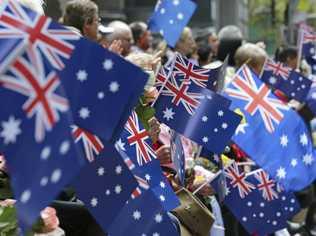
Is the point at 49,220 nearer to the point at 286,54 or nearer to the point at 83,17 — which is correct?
the point at 83,17

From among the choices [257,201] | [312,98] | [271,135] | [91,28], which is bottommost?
[257,201]

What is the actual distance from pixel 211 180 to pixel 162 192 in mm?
1395

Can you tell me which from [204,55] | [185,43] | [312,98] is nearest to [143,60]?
[312,98]

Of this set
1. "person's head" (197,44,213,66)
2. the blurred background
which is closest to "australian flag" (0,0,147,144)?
"person's head" (197,44,213,66)

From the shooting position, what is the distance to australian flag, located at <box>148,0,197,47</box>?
9.06 meters

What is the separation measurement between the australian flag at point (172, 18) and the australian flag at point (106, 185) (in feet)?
18.2

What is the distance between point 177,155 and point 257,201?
5.02 ft

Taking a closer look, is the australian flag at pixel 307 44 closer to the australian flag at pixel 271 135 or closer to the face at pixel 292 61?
the face at pixel 292 61

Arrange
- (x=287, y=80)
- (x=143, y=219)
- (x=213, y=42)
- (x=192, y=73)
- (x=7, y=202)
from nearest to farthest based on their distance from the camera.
A: (x=7, y=202) < (x=143, y=219) < (x=192, y=73) < (x=287, y=80) < (x=213, y=42)

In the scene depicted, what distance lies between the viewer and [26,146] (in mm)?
2709

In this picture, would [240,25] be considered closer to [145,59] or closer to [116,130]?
[145,59]

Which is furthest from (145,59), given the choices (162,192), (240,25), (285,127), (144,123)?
(240,25)

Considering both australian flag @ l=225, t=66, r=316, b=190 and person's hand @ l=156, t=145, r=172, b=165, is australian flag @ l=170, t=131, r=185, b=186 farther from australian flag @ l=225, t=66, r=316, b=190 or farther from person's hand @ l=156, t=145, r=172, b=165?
australian flag @ l=225, t=66, r=316, b=190

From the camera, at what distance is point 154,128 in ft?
16.1
